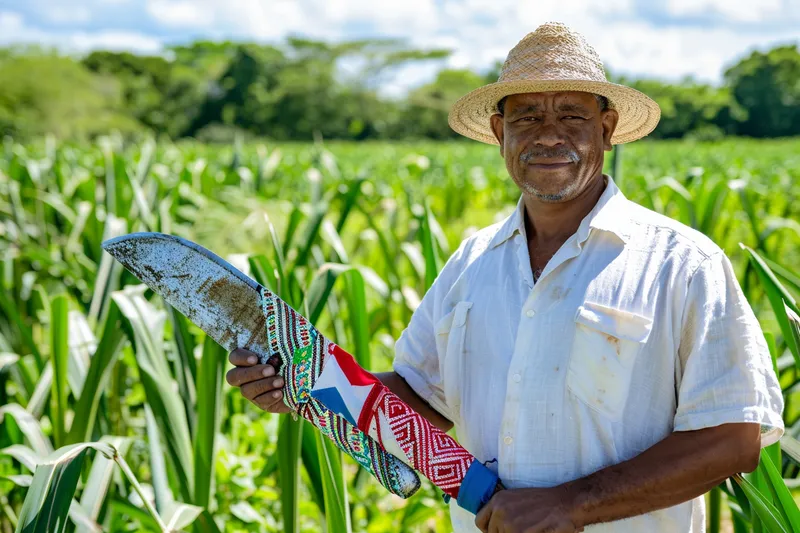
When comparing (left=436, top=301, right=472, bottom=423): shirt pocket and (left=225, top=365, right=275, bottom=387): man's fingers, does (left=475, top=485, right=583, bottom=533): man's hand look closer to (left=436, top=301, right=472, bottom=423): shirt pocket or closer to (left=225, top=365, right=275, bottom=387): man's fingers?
(left=436, top=301, right=472, bottom=423): shirt pocket

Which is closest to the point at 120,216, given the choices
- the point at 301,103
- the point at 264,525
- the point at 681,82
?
the point at 264,525

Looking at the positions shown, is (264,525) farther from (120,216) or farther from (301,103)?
(301,103)

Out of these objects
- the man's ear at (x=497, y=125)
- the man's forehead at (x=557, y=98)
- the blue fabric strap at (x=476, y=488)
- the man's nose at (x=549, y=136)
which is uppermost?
the man's forehead at (x=557, y=98)

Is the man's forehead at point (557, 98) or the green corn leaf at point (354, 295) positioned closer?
the man's forehead at point (557, 98)

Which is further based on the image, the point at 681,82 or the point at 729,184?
the point at 681,82

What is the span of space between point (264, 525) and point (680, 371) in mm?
1280

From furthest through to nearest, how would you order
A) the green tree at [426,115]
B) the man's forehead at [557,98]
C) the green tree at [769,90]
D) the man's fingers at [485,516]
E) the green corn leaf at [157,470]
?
the green tree at [769,90]
the green tree at [426,115]
the green corn leaf at [157,470]
the man's forehead at [557,98]
the man's fingers at [485,516]

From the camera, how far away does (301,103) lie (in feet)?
172

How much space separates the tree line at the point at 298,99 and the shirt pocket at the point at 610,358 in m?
39.0

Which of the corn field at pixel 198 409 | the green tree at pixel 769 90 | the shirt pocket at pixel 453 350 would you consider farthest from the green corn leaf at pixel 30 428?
the green tree at pixel 769 90

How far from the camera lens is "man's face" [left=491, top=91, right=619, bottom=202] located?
4.41 feet

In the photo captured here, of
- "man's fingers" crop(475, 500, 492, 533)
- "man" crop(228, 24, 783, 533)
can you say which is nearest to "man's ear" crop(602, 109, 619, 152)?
"man" crop(228, 24, 783, 533)

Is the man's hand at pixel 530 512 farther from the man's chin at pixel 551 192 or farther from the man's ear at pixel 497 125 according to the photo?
the man's ear at pixel 497 125

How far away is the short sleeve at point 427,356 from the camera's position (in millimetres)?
1538
